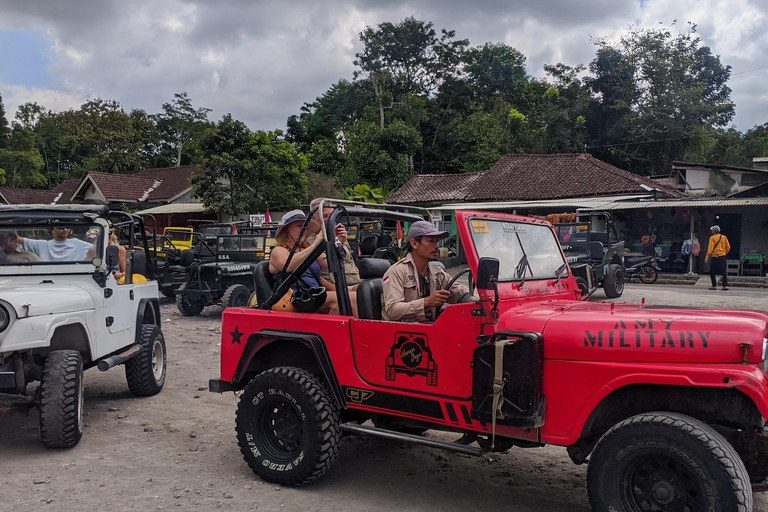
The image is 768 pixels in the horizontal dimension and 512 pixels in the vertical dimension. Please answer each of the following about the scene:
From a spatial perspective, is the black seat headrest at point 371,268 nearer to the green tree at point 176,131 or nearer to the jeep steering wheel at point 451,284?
the jeep steering wheel at point 451,284

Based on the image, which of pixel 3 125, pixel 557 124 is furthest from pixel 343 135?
pixel 3 125

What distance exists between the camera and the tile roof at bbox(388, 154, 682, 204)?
1062 inches

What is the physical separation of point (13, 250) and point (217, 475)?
10.6 ft

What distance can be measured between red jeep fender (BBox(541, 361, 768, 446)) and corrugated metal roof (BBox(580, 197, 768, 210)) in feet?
66.0

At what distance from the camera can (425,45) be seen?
141 feet

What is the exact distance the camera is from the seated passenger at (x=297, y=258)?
4.88 m

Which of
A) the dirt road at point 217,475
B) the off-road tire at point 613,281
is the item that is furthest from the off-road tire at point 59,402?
the off-road tire at point 613,281

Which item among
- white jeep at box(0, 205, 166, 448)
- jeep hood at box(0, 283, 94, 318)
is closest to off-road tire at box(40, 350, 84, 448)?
white jeep at box(0, 205, 166, 448)

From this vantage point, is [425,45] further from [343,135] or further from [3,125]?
[3,125]

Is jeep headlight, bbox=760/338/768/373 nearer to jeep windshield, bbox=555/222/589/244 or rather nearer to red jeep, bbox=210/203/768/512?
red jeep, bbox=210/203/768/512

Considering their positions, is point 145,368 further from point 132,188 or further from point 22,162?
point 22,162

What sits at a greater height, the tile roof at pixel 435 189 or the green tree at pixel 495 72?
the green tree at pixel 495 72

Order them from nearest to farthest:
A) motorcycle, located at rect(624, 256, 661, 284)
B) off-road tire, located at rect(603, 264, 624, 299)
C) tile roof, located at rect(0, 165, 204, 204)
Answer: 1. off-road tire, located at rect(603, 264, 624, 299)
2. motorcycle, located at rect(624, 256, 661, 284)
3. tile roof, located at rect(0, 165, 204, 204)

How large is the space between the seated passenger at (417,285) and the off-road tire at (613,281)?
11.5m
